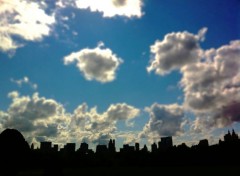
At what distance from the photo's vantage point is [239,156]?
537ft

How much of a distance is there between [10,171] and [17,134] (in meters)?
1.40

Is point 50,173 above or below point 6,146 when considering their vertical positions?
below

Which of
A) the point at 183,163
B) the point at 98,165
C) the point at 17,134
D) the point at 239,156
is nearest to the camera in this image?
the point at 17,134

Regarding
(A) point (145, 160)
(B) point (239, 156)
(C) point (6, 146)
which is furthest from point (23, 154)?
(A) point (145, 160)

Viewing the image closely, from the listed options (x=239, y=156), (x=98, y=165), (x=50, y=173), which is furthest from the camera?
(x=98, y=165)

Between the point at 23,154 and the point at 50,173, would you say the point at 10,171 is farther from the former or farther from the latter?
the point at 50,173

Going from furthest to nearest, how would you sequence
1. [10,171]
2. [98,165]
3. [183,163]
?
[98,165] < [183,163] < [10,171]

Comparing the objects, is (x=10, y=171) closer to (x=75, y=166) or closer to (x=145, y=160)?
(x=75, y=166)

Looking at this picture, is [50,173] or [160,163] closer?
[50,173]

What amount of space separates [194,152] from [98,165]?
55.0m

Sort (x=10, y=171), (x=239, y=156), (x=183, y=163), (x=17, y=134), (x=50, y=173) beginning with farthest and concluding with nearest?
(x=183, y=163)
(x=239, y=156)
(x=50, y=173)
(x=17, y=134)
(x=10, y=171)

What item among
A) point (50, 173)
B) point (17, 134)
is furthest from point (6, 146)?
point (50, 173)

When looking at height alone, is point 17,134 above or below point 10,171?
above

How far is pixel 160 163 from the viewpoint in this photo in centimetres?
18812
